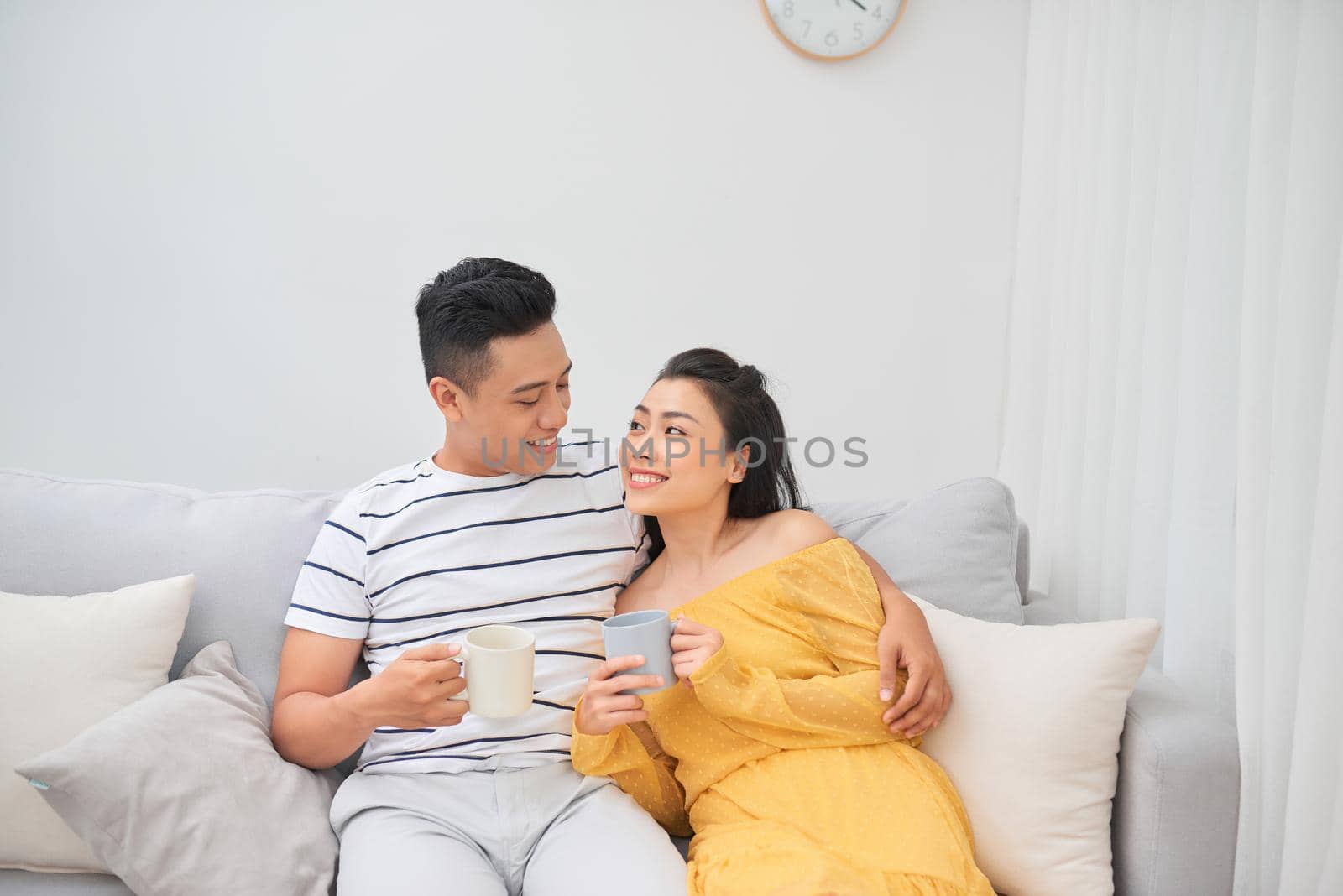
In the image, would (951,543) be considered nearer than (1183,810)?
No

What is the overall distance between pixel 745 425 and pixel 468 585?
52 cm

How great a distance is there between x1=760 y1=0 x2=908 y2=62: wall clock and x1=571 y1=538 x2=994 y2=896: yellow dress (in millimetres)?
1410

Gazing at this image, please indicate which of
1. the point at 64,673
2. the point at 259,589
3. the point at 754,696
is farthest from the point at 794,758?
the point at 64,673

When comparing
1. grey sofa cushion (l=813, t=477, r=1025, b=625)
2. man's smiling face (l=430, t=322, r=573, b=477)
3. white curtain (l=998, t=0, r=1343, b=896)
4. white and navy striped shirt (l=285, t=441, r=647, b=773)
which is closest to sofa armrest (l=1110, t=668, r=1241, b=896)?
white curtain (l=998, t=0, r=1343, b=896)

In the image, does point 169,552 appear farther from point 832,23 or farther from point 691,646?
point 832,23

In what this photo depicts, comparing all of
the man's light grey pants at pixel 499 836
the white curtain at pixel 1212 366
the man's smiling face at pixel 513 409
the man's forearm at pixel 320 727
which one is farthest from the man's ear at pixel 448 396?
the white curtain at pixel 1212 366

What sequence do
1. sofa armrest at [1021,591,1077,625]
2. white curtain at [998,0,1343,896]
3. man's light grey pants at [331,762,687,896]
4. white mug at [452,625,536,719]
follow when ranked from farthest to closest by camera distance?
sofa armrest at [1021,591,1077,625] < white curtain at [998,0,1343,896] < man's light grey pants at [331,762,687,896] < white mug at [452,625,536,719]

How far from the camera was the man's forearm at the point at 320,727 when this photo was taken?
135 centimetres

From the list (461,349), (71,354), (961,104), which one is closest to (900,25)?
(961,104)

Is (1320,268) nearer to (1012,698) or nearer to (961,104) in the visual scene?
(1012,698)

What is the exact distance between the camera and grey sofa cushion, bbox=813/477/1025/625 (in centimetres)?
171

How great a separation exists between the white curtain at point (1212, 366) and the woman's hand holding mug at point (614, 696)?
951 mm

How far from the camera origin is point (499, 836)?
138 centimetres

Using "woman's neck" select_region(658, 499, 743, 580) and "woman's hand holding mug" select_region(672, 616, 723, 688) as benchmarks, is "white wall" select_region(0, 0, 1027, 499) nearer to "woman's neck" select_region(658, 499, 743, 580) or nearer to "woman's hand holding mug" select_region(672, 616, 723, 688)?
"woman's neck" select_region(658, 499, 743, 580)
